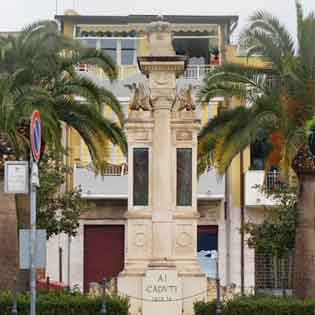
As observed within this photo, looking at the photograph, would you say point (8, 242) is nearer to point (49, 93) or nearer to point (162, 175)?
point (49, 93)

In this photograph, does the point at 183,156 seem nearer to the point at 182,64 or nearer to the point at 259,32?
the point at 182,64

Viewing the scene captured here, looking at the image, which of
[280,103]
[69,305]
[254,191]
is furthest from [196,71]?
[69,305]

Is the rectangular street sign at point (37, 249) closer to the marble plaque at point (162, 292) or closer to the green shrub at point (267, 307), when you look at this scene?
the green shrub at point (267, 307)

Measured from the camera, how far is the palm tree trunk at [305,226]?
30.4 meters

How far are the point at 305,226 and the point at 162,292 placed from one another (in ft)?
15.4

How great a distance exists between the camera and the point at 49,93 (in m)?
31.8

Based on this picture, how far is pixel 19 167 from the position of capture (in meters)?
20.2

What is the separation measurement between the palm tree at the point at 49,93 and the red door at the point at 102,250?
13770 mm

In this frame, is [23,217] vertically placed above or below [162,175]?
below

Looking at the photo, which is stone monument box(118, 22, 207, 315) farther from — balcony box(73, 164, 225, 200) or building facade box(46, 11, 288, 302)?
balcony box(73, 164, 225, 200)

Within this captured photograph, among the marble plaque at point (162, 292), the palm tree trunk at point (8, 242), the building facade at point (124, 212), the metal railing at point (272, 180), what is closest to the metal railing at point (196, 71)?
the building facade at point (124, 212)

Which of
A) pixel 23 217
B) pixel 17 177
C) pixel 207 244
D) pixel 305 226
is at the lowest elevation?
pixel 207 244

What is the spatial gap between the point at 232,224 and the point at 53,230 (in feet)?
36.6

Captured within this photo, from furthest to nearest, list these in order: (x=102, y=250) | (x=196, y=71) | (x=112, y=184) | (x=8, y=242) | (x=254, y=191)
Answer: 1. (x=196, y=71)
2. (x=102, y=250)
3. (x=112, y=184)
4. (x=254, y=191)
5. (x=8, y=242)
